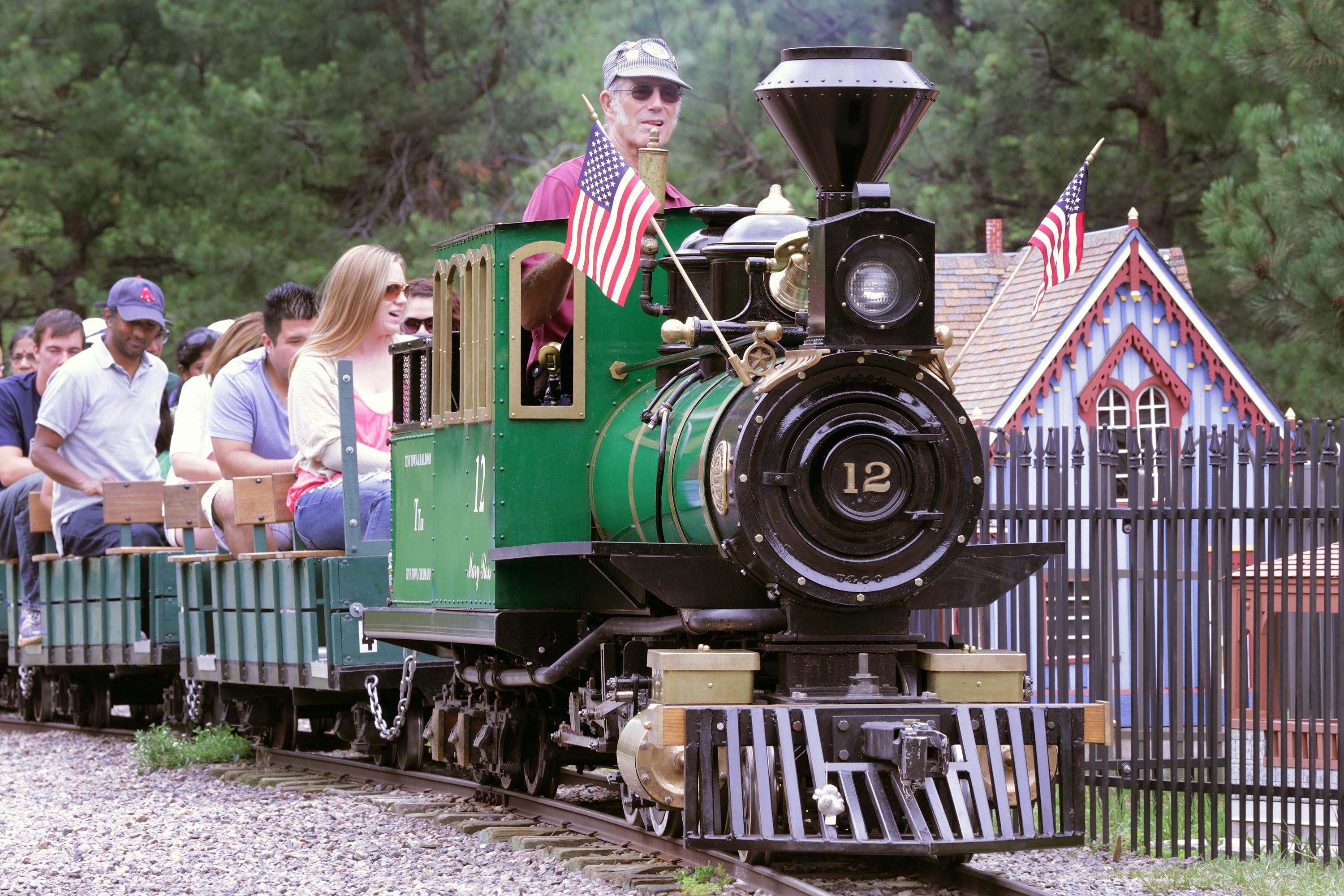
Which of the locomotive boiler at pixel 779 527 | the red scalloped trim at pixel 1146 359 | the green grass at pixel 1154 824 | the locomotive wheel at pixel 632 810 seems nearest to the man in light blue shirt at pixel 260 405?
the locomotive boiler at pixel 779 527

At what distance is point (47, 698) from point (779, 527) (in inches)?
317

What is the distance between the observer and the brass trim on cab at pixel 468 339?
6988 mm

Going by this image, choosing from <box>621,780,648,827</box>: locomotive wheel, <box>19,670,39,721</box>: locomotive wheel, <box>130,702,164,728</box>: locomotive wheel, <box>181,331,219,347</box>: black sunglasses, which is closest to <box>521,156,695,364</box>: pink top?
<box>621,780,648,827</box>: locomotive wheel

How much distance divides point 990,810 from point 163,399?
357 inches

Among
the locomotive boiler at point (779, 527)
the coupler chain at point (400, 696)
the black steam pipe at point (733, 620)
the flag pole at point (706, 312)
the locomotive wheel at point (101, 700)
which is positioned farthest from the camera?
the locomotive wheel at point (101, 700)

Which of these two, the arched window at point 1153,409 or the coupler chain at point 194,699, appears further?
the arched window at point 1153,409

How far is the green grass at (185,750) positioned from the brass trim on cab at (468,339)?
2.92 m

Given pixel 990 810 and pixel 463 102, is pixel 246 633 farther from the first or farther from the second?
pixel 463 102

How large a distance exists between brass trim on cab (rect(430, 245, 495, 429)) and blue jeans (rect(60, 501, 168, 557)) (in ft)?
13.4

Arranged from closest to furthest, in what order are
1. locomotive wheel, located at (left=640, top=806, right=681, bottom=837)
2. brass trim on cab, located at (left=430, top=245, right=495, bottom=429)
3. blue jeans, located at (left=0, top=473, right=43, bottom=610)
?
locomotive wheel, located at (left=640, top=806, right=681, bottom=837), brass trim on cab, located at (left=430, top=245, right=495, bottom=429), blue jeans, located at (left=0, top=473, right=43, bottom=610)

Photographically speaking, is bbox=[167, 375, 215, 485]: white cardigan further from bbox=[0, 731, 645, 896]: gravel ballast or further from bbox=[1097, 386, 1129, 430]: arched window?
bbox=[1097, 386, 1129, 430]: arched window

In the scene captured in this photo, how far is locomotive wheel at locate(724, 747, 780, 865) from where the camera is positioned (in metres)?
5.63

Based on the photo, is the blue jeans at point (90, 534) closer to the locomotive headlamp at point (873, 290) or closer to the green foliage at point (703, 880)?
the green foliage at point (703, 880)

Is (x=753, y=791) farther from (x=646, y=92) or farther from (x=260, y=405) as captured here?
(x=260, y=405)
